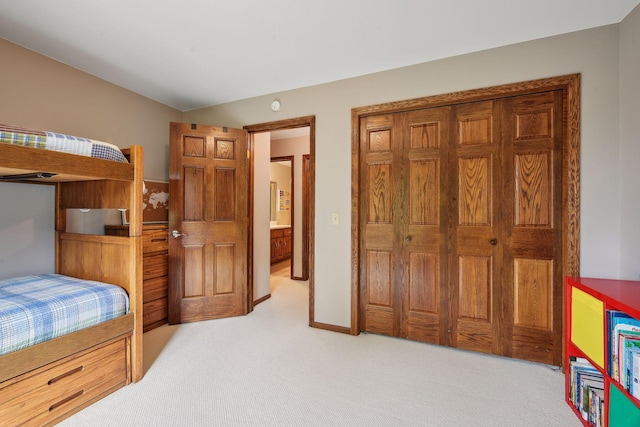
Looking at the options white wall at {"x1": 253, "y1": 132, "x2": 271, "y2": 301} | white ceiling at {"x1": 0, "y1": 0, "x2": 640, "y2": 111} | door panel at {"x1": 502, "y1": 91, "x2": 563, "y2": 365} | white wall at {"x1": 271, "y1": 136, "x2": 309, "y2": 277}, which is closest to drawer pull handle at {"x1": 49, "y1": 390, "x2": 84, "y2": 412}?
white wall at {"x1": 253, "y1": 132, "x2": 271, "y2": 301}

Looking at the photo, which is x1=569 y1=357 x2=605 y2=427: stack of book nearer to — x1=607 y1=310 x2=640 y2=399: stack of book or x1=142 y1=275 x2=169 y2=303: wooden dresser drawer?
x1=607 y1=310 x2=640 y2=399: stack of book

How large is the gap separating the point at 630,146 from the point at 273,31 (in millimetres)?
2463

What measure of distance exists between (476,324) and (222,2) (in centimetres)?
290

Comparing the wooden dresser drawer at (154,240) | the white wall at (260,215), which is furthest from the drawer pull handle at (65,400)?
the white wall at (260,215)

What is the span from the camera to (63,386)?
155cm

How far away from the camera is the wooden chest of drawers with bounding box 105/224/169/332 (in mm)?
2684

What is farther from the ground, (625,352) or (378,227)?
(378,227)

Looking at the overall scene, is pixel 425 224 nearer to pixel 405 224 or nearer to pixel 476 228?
pixel 405 224

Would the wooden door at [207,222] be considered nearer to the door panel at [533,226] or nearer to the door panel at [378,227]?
the door panel at [378,227]

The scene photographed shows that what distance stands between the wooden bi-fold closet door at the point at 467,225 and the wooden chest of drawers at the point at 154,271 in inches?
78.2

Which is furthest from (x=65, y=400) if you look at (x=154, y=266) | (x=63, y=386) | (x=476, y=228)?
(x=476, y=228)

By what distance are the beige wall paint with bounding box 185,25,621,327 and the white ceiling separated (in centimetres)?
11

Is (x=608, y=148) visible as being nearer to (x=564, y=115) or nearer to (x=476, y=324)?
(x=564, y=115)

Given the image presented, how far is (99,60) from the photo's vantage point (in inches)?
93.6
